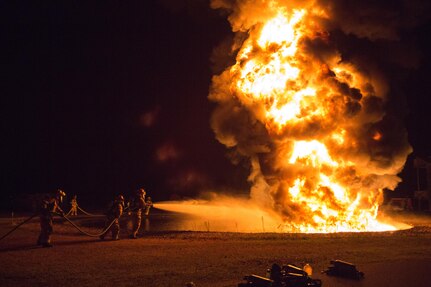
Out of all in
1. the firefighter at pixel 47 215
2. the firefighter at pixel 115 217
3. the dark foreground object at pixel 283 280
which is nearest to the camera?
the dark foreground object at pixel 283 280

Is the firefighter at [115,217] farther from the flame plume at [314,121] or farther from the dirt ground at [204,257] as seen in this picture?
the flame plume at [314,121]

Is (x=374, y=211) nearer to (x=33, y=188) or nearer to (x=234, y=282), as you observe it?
(x=234, y=282)

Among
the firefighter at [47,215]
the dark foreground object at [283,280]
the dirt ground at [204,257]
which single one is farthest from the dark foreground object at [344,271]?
the firefighter at [47,215]

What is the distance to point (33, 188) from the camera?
4431cm

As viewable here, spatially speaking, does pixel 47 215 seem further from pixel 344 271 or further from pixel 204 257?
pixel 344 271

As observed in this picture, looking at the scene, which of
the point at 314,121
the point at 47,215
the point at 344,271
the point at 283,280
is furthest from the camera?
the point at 314,121

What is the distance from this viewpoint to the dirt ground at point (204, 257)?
31.9 feet

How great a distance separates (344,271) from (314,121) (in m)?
10.7

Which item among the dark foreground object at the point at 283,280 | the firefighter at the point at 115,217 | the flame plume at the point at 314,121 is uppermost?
the flame plume at the point at 314,121

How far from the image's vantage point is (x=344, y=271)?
9781 millimetres

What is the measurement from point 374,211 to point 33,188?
116ft

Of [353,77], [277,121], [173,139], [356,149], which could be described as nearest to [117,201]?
[277,121]

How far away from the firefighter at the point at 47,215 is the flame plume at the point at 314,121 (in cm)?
984

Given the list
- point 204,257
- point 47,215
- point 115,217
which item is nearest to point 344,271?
point 204,257
